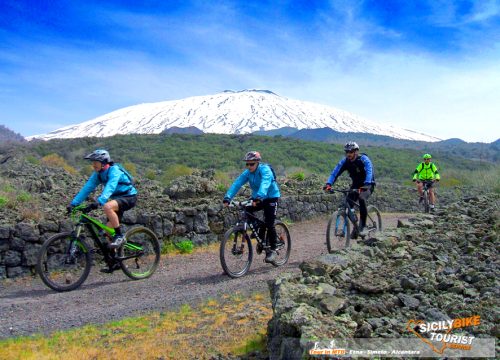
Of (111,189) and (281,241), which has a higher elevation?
(111,189)

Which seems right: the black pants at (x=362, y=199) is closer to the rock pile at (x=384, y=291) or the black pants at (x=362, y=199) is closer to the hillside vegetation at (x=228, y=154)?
the rock pile at (x=384, y=291)

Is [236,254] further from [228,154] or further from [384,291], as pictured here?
[228,154]

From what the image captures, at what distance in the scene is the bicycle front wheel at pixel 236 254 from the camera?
23.6 ft

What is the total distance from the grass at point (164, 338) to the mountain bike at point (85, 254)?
74.1 inches

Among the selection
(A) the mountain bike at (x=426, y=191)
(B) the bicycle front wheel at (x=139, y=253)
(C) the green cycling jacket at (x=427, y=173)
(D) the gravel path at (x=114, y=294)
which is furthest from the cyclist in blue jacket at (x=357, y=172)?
(C) the green cycling jacket at (x=427, y=173)

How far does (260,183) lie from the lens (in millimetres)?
7496

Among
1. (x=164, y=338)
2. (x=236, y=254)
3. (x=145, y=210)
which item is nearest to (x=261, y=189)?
(x=236, y=254)

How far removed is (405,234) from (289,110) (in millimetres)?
176075

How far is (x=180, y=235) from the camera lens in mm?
10117

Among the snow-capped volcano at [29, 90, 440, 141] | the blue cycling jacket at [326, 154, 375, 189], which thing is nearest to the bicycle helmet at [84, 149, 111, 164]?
the blue cycling jacket at [326, 154, 375, 189]

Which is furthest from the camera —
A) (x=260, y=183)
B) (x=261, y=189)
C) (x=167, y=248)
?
(x=167, y=248)

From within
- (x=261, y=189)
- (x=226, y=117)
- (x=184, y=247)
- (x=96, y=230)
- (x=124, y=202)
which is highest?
(x=226, y=117)

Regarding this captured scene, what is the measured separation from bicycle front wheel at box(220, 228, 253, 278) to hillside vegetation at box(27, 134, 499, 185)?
24.7 meters

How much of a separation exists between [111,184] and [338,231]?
4.37 meters
